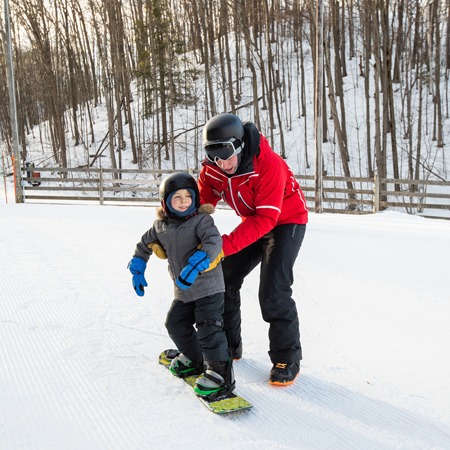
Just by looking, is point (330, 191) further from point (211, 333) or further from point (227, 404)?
point (227, 404)

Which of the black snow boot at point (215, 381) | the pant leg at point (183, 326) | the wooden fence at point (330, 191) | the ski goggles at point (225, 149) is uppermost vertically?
the ski goggles at point (225, 149)

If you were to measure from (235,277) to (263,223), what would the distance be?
507 mm

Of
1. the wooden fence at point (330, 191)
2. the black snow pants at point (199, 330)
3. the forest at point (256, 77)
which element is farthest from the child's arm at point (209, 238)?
the forest at point (256, 77)

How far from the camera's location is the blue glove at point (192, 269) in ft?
7.20

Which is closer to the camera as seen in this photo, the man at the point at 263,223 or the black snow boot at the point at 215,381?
the black snow boot at the point at 215,381

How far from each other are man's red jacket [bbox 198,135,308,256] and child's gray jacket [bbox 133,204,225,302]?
15cm

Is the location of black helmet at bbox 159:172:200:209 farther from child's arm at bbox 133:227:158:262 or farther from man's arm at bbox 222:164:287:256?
man's arm at bbox 222:164:287:256

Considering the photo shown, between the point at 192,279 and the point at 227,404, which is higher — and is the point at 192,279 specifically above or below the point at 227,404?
above

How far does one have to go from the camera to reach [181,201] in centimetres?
240

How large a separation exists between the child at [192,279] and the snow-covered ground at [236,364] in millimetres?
172

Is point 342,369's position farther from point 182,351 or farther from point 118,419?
point 118,419

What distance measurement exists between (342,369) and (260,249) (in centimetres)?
98

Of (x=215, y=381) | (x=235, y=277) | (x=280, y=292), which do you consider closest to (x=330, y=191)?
(x=235, y=277)

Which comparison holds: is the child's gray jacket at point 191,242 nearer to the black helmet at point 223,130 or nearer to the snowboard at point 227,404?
the black helmet at point 223,130
